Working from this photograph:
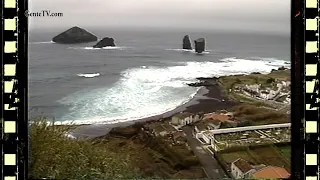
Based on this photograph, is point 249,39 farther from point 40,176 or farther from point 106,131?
point 40,176

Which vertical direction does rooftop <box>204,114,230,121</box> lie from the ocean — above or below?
below

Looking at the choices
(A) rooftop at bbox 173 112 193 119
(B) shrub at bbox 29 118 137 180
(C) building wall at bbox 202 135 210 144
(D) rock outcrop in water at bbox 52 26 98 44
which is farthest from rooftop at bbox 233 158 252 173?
(D) rock outcrop in water at bbox 52 26 98 44

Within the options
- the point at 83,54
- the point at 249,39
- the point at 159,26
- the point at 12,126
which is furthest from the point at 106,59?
the point at 249,39

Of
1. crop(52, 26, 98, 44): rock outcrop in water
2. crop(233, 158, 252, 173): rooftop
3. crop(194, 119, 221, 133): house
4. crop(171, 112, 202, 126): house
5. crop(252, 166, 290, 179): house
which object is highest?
crop(52, 26, 98, 44): rock outcrop in water

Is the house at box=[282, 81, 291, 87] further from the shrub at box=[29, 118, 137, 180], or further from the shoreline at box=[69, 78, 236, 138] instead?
the shrub at box=[29, 118, 137, 180]

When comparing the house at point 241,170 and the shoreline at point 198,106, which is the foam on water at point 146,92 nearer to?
the shoreline at point 198,106

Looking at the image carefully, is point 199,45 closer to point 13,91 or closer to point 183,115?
point 183,115
